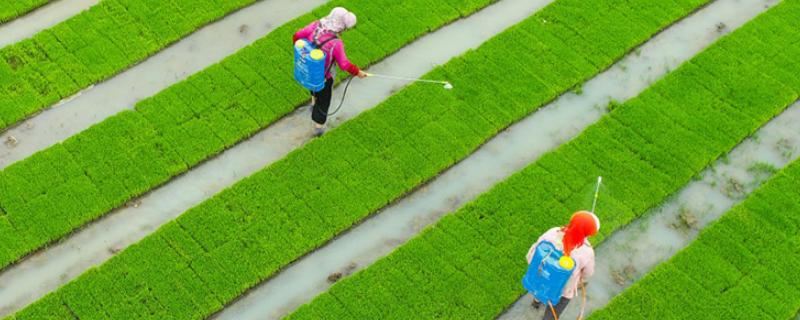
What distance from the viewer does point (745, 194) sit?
9.58m

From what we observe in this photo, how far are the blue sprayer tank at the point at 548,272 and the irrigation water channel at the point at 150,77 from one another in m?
5.75

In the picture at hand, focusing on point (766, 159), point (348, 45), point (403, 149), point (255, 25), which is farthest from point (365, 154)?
point (766, 159)

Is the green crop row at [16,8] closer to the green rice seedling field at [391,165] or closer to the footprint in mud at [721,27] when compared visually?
the green rice seedling field at [391,165]

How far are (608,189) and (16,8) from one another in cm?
Answer: 843

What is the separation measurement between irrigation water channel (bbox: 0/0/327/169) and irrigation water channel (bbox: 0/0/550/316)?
149cm

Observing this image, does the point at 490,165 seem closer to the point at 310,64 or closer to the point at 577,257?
the point at 310,64

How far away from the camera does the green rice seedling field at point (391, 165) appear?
854 centimetres

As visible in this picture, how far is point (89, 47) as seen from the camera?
10.7m

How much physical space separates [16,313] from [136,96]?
3.26 m

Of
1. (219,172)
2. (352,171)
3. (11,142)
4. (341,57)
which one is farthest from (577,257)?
(11,142)

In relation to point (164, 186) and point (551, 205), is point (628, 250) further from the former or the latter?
point (164, 186)

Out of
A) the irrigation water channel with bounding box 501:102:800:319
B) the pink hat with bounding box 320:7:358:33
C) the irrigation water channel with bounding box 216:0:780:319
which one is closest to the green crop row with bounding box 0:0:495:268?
the pink hat with bounding box 320:7:358:33

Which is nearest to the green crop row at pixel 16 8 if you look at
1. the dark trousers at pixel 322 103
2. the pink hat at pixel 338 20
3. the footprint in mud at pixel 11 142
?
the footprint in mud at pixel 11 142

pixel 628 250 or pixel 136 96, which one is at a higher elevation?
pixel 136 96
